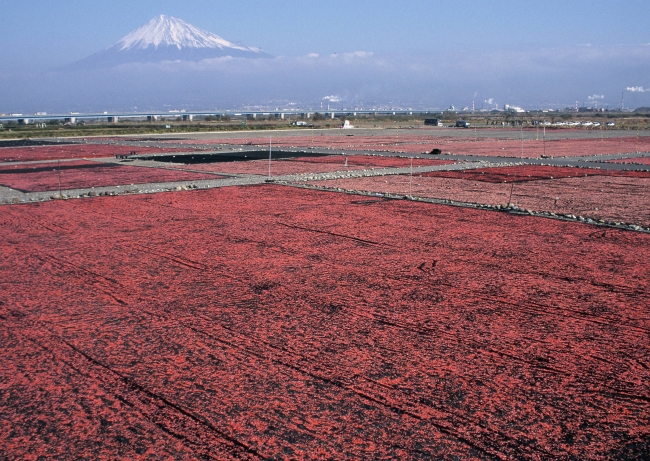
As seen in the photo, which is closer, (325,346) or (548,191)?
(325,346)

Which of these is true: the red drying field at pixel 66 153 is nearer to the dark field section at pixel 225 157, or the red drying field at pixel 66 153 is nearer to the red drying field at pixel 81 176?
the dark field section at pixel 225 157

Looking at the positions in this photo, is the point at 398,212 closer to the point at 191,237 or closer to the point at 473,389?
the point at 191,237

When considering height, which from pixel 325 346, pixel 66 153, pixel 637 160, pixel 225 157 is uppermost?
pixel 637 160

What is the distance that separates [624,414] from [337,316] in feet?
11.1

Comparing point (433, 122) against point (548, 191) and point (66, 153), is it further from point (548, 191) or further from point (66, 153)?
point (548, 191)

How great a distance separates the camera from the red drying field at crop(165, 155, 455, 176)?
26.2 metres

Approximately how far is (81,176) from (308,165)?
356 inches

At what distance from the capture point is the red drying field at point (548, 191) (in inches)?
634

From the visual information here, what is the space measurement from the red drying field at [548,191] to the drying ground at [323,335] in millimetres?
892

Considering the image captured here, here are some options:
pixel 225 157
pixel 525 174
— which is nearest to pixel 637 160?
pixel 525 174

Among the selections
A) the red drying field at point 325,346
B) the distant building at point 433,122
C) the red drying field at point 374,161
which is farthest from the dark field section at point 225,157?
the distant building at point 433,122

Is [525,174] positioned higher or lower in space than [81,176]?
higher

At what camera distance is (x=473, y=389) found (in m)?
5.80

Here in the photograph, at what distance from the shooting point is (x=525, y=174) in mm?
24828
